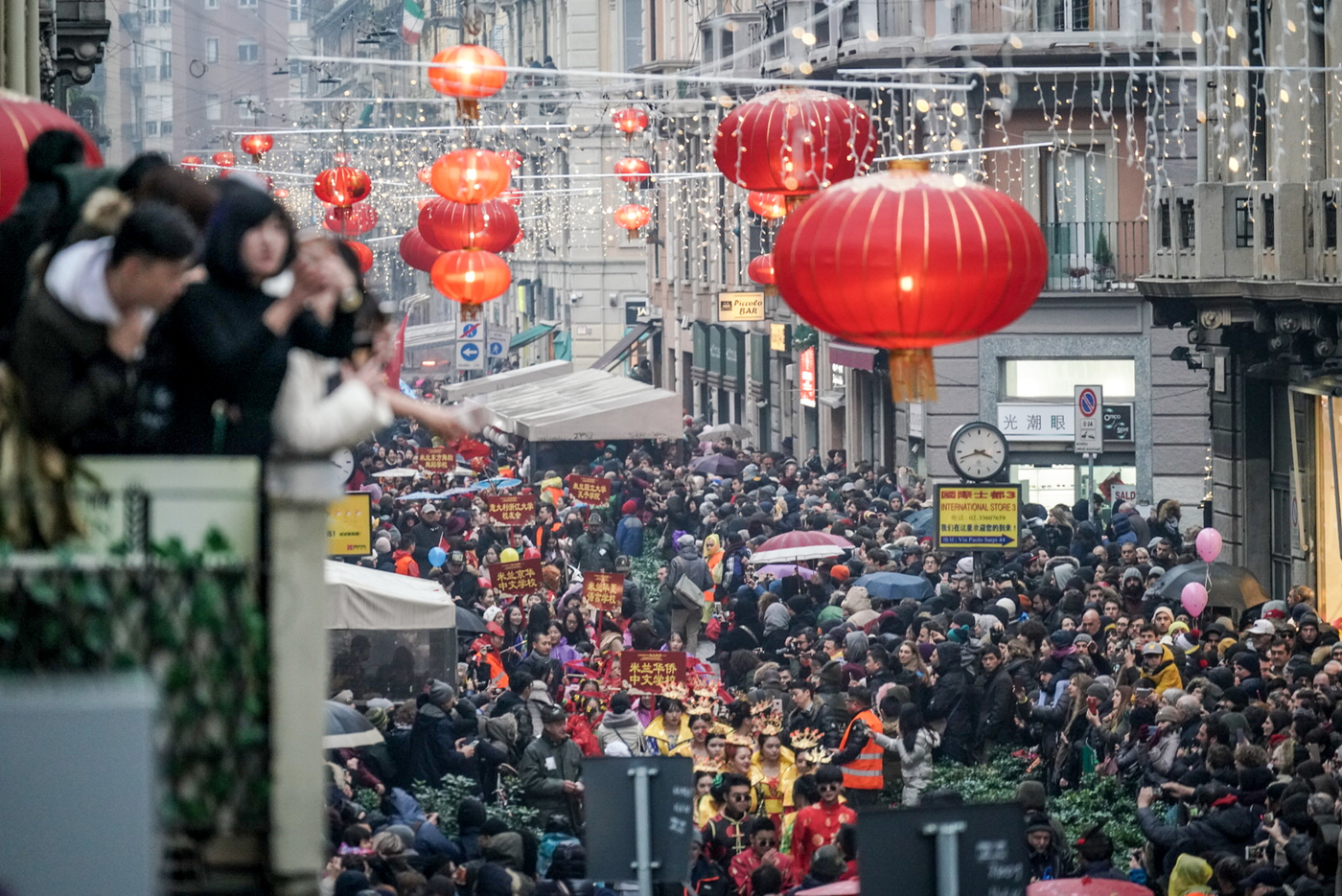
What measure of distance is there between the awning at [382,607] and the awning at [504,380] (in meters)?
26.6

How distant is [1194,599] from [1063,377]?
15.0 metres

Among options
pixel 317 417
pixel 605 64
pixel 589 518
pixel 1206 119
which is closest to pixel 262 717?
pixel 317 417

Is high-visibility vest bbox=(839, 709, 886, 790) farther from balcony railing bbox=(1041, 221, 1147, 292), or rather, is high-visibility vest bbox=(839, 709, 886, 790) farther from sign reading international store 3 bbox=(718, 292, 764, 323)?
sign reading international store 3 bbox=(718, 292, 764, 323)

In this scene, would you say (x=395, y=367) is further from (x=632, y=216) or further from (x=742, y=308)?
(x=742, y=308)

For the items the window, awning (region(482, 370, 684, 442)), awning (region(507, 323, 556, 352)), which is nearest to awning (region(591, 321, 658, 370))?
awning (region(507, 323, 556, 352))

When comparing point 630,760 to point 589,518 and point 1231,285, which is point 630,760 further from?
point 589,518

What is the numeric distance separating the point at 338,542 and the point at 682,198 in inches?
1134

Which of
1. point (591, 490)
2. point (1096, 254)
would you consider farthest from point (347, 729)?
point (1096, 254)

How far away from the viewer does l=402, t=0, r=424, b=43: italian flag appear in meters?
46.2

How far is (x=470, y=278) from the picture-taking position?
2241 cm

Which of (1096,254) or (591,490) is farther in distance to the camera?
(1096,254)

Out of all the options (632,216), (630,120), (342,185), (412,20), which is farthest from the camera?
(412,20)

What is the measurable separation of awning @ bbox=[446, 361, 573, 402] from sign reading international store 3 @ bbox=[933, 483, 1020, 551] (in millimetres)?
23745

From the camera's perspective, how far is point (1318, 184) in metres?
19.8
